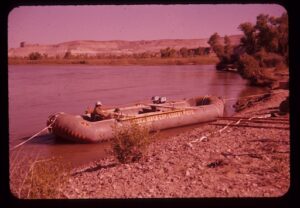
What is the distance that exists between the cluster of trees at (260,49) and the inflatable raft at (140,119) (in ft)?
37.3

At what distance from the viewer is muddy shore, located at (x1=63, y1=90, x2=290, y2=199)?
492 centimetres

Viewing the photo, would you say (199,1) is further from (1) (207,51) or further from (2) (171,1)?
(1) (207,51)

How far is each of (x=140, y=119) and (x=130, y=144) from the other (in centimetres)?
404

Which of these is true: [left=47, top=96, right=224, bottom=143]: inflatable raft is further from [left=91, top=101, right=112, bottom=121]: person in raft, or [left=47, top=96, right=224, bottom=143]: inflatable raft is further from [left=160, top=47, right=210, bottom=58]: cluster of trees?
[left=160, top=47, right=210, bottom=58]: cluster of trees

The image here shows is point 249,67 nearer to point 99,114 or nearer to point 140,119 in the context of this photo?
point 140,119

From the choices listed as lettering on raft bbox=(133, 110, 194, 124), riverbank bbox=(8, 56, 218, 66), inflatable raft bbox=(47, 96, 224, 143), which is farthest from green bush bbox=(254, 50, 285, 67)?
riverbank bbox=(8, 56, 218, 66)

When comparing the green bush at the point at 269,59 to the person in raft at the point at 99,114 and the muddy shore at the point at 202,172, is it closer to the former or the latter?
the person in raft at the point at 99,114

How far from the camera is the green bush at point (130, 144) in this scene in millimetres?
6551

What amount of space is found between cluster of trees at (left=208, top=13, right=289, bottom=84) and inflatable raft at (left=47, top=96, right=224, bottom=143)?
11354mm

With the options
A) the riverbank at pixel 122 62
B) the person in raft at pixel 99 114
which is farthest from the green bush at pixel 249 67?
the riverbank at pixel 122 62

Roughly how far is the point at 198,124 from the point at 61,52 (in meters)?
81.8

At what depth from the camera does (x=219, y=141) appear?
24.6 ft

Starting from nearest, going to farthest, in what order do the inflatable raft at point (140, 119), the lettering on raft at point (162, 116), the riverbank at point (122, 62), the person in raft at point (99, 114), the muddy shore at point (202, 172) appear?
the muddy shore at point (202, 172) → the inflatable raft at point (140, 119) → the person in raft at point (99, 114) → the lettering on raft at point (162, 116) → the riverbank at point (122, 62)

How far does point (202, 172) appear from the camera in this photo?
5.55 m
